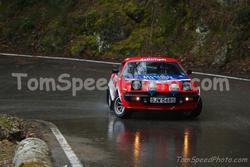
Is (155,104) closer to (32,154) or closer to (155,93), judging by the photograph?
(155,93)

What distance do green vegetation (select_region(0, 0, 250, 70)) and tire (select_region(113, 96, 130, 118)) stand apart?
10.2m

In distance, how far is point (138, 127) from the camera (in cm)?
1161

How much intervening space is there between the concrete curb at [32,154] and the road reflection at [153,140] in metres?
1.25

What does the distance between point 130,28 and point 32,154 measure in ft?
66.1

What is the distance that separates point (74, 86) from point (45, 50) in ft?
34.9

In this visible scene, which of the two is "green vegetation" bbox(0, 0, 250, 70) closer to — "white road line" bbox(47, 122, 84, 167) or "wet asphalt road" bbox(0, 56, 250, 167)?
"wet asphalt road" bbox(0, 56, 250, 167)

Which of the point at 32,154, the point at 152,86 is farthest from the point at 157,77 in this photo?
the point at 32,154

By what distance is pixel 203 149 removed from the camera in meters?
9.32

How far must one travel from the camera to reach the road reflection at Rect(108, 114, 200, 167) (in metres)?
8.57

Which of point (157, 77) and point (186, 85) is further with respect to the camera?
point (157, 77)

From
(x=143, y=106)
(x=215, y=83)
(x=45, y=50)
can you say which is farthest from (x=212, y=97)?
(x=45, y=50)

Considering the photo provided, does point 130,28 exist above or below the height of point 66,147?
above

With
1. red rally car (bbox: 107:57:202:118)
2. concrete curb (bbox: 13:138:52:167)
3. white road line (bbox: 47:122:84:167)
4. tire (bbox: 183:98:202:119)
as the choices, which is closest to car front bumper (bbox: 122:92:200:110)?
red rally car (bbox: 107:57:202:118)

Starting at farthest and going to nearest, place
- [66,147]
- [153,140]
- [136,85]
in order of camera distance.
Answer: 1. [136,85]
2. [153,140]
3. [66,147]
